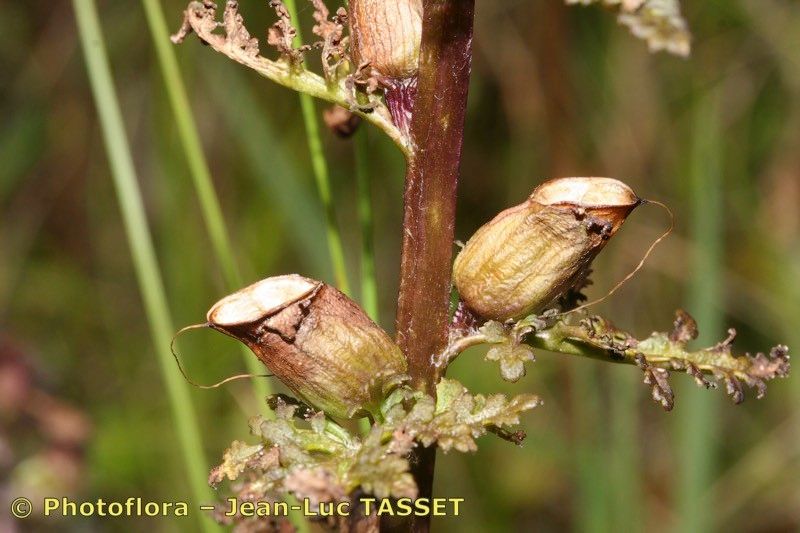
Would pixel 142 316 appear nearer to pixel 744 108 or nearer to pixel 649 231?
pixel 649 231

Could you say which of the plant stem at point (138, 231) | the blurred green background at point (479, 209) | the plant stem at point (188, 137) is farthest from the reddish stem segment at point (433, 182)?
the blurred green background at point (479, 209)

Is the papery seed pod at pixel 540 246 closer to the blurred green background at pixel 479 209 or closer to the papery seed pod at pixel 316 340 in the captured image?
the papery seed pod at pixel 316 340

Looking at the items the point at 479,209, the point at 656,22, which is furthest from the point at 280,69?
the point at 479,209

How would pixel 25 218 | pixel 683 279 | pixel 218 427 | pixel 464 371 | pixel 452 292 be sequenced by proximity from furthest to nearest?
pixel 25 218 → pixel 683 279 → pixel 464 371 → pixel 218 427 → pixel 452 292

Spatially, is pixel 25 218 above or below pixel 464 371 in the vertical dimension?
above

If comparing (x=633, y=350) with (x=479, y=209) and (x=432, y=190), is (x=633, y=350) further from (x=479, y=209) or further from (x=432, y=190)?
(x=479, y=209)

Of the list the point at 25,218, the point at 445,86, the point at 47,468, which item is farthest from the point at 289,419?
the point at 25,218
